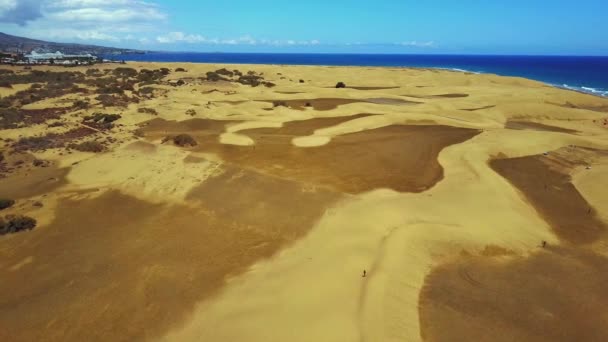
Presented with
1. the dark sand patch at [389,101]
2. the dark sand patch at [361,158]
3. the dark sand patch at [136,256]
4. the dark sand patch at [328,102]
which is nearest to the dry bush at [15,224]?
the dark sand patch at [136,256]

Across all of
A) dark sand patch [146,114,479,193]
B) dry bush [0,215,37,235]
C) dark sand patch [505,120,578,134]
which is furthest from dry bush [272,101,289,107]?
dry bush [0,215,37,235]

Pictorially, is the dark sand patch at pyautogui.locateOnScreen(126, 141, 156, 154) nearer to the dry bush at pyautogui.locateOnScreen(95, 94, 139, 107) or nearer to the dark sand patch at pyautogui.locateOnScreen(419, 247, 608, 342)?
the dry bush at pyautogui.locateOnScreen(95, 94, 139, 107)

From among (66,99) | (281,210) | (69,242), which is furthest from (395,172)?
(66,99)

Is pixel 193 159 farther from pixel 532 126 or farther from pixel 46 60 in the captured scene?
pixel 46 60

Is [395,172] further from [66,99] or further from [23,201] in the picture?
[66,99]

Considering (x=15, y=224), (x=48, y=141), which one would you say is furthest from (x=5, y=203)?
(x=48, y=141)

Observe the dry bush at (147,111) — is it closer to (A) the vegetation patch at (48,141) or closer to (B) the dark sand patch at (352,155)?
(B) the dark sand patch at (352,155)
